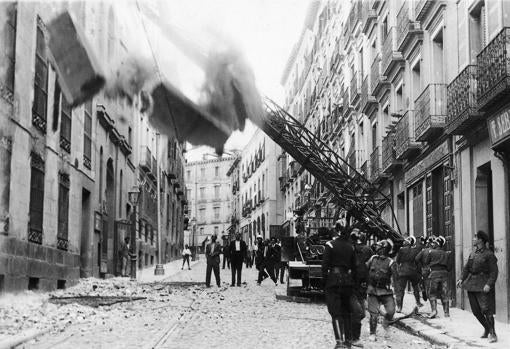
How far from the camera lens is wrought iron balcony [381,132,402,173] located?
2434 cm

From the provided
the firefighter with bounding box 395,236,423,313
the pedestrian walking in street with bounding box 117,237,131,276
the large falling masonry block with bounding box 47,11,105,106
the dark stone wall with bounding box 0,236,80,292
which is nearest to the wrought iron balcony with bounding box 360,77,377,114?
the pedestrian walking in street with bounding box 117,237,131,276

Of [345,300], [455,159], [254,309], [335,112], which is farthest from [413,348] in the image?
[335,112]

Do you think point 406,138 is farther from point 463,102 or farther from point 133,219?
point 133,219

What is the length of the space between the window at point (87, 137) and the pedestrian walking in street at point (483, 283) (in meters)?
14.4

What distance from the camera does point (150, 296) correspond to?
19219 mm

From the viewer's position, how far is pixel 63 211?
2138 centimetres

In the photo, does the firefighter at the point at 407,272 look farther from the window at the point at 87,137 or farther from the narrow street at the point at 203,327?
the window at the point at 87,137

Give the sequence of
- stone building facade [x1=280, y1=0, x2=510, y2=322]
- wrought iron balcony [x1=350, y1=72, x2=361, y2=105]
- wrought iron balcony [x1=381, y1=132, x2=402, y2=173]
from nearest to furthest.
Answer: stone building facade [x1=280, y1=0, x2=510, y2=322], wrought iron balcony [x1=381, y1=132, x2=402, y2=173], wrought iron balcony [x1=350, y1=72, x2=361, y2=105]

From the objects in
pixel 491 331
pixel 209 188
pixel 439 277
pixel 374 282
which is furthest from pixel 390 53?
pixel 209 188

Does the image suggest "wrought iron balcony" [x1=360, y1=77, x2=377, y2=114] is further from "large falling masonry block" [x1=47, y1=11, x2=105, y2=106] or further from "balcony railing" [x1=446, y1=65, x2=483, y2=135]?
"large falling masonry block" [x1=47, y1=11, x2=105, y2=106]

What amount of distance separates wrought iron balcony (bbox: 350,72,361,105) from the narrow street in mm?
15351

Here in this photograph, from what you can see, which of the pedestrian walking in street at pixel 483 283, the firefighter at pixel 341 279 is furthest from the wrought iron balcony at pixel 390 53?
the firefighter at pixel 341 279

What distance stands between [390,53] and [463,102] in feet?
26.9

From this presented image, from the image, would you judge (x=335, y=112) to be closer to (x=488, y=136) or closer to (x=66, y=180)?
(x=66, y=180)
